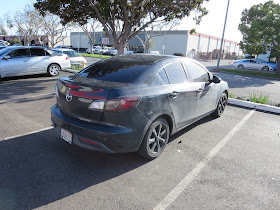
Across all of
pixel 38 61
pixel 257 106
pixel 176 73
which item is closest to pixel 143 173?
pixel 176 73

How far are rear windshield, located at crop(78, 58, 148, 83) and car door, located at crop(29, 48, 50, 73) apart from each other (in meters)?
7.40

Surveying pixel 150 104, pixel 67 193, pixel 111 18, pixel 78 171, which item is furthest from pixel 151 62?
pixel 111 18

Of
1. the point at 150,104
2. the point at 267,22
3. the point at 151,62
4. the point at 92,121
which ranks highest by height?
the point at 267,22

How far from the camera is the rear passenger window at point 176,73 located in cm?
366

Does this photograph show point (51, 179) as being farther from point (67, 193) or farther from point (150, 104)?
point (150, 104)

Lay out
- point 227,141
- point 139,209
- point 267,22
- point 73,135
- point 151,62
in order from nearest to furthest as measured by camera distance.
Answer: point 139,209
point 73,135
point 151,62
point 227,141
point 267,22

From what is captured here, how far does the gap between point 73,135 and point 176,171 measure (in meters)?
1.61

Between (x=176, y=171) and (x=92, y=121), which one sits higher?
(x=92, y=121)

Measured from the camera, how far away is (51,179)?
111 inches

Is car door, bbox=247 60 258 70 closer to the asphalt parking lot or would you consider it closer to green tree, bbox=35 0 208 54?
green tree, bbox=35 0 208 54

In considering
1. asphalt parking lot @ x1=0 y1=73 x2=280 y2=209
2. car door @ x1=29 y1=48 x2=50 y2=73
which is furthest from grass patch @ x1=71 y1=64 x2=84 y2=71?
asphalt parking lot @ x1=0 y1=73 x2=280 y2=209

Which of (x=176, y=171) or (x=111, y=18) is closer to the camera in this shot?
(x=176, y=171)

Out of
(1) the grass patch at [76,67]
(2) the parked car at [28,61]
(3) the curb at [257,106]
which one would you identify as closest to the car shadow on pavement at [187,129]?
(3) the curb at [257,106]

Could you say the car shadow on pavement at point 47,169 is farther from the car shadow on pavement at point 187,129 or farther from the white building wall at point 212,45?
the white building wall at point 212,45
